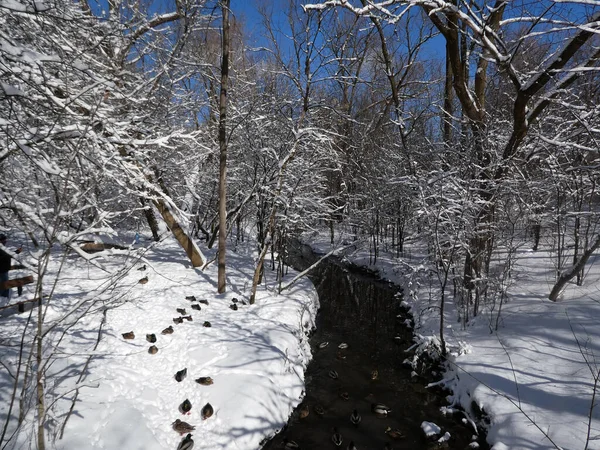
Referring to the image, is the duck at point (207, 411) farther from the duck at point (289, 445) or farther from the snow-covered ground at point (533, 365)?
the snow-covered ground at point (533, 365)

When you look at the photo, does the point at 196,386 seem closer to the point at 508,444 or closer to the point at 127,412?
the point at 127,412

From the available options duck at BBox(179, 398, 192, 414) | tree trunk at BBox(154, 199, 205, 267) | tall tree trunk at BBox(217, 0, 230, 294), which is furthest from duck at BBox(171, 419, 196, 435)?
tree trunk at BBox(154, 199, 205, 267)

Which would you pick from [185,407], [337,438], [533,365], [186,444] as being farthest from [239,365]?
[533,365]

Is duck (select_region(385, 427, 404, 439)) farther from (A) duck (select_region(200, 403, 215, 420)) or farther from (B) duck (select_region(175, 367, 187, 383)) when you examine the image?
(B) duck (select_region(175, 367, 187, 383))

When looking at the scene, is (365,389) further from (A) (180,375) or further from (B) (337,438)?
(A) (180,375)

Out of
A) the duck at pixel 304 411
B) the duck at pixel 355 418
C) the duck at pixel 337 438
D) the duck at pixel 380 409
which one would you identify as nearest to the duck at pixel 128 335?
the duck at pixel 304 411

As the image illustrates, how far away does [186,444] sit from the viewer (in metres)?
3.81

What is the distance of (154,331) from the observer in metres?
5.61

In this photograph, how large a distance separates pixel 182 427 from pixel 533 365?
4954mm

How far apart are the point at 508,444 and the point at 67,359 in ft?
18.3

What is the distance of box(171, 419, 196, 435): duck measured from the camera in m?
3.97

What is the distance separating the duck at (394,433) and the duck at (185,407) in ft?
9.16

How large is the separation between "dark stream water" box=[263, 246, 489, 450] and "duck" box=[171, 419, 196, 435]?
110 centimetres

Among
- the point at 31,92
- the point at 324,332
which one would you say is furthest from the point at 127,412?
the point at 324,332
